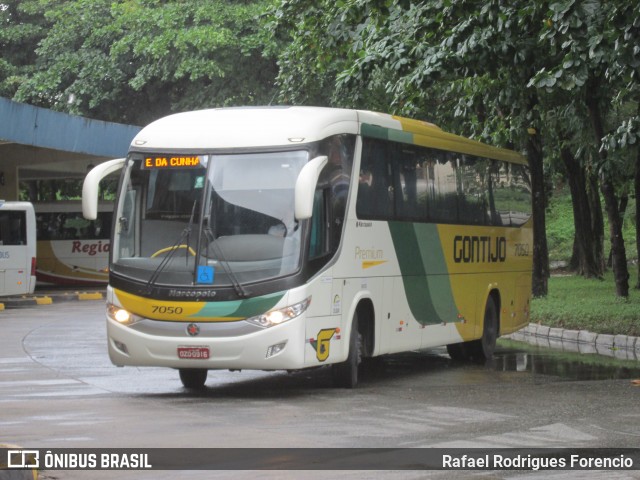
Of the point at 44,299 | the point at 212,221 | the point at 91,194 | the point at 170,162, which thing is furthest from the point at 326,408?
the point at 44,299

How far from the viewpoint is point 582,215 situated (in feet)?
115

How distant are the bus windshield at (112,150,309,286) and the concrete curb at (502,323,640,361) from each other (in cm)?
732

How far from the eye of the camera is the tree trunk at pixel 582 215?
3431 cm

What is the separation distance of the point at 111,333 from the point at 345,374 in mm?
2661

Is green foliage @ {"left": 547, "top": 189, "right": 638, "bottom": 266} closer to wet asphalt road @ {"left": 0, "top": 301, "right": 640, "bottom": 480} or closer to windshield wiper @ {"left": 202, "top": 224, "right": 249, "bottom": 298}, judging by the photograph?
wet asphalt road @ {"left": 0, "top": 301, "right": 640, "bottom": 480}

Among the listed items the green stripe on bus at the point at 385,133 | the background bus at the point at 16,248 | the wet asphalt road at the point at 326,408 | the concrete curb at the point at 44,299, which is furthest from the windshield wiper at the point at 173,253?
the background bus at the point at 16,248

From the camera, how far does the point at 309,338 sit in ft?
41.9

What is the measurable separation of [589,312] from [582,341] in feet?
5.51

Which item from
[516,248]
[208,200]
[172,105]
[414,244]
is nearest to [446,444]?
[208,200]

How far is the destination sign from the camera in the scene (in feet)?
42.9

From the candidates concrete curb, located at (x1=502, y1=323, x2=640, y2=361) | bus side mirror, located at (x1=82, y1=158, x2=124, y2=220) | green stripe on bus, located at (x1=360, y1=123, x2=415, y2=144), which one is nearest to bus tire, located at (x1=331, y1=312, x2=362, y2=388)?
green stripe on bus, located at (x1=360, y1=123, x2=415, y2=144)

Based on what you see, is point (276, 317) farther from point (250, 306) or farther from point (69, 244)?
point (69, 244)

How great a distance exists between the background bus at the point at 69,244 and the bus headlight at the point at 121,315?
91.0 feet

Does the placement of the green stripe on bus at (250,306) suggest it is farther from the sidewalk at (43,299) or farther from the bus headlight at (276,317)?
the sidewalk at (43,299)
